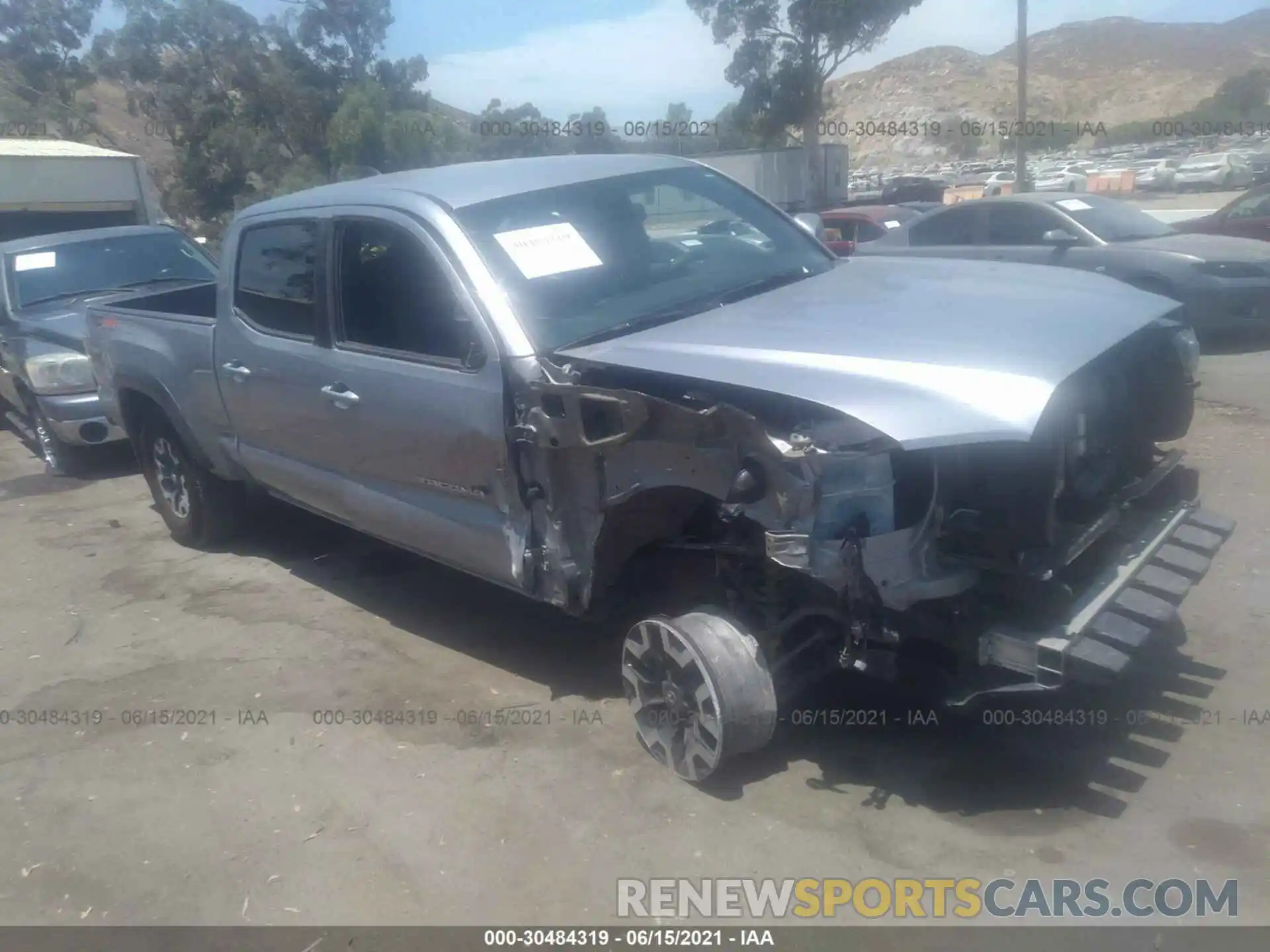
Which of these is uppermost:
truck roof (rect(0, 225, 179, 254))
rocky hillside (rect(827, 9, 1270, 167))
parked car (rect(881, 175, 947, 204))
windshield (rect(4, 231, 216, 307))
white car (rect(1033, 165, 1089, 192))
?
rocky hillside (rect(827, 9, 1270, 167))

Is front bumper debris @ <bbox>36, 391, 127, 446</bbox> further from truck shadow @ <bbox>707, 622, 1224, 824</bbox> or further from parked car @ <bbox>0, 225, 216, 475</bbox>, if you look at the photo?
truck shadow @ <bbox>707, 622, 1224, 824</bbox>

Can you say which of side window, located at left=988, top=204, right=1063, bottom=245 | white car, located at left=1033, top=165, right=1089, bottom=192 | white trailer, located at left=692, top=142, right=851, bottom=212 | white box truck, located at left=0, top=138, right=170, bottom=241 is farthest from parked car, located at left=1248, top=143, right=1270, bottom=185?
white box truck, located at left=0, top=138, right=170, bottom=241

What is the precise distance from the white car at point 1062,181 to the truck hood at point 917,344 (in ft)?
110

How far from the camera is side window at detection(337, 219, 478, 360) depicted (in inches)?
160

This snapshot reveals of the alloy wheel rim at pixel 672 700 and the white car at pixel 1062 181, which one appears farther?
the white car at pixel 1062 181

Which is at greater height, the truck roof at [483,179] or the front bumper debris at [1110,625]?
the truck roof at [483,179]

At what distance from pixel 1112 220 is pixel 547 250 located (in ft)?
24.8

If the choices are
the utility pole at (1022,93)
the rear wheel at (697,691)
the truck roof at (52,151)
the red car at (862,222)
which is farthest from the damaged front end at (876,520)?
the utility pole at (1022,93)

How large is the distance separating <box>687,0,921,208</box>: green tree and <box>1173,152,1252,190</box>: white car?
1064 centimetres

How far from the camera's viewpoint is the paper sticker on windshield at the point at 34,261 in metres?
8.88

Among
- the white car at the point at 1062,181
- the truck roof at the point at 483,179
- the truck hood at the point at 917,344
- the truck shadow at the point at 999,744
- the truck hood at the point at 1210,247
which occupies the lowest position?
the truck shadow at the point at 999,744

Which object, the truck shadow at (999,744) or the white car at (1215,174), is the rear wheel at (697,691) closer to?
the truck shadow at (999,744)

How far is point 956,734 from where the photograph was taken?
3.84 meters

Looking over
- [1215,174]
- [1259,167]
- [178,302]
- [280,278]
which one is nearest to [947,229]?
[178,302]
